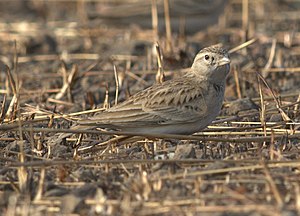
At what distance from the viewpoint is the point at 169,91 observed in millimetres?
7152

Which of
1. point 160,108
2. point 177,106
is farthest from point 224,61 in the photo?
point 160,108

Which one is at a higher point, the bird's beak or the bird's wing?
the bird's beak

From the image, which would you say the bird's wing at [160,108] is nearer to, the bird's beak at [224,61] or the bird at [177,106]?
the bird at [177,106]

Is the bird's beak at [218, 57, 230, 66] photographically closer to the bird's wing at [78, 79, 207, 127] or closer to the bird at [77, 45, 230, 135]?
the bird at [77, 45, 230, 135]

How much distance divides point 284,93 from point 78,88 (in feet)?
8.47

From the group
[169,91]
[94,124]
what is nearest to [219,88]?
[169,91]

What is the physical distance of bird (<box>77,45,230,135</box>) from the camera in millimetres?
6867

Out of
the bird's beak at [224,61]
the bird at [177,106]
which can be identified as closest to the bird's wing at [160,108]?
the bird at [177,106]

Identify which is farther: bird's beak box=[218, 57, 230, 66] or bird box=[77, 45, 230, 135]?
bird's beak box=[218, 57, 230, 66]

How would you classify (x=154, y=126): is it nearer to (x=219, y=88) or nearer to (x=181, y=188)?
(x=219, y=88)


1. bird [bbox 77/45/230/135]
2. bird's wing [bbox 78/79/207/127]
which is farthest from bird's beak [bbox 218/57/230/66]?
bird's wing [bbox 78/79/207/127]

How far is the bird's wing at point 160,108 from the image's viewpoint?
270 inches

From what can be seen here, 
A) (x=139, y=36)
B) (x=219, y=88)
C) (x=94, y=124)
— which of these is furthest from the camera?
(x=139, y=36)

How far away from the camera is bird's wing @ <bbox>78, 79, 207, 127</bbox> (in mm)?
6855
